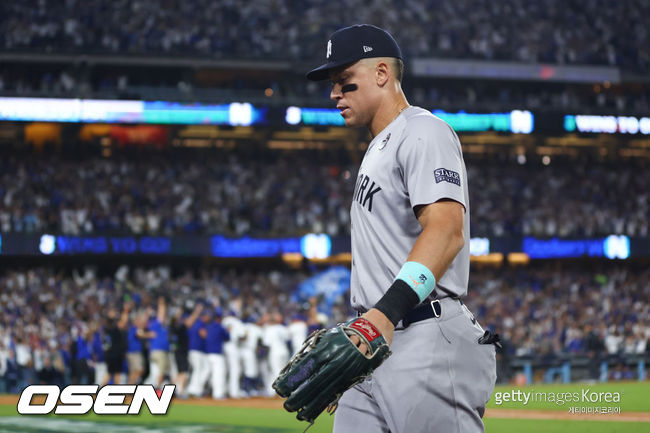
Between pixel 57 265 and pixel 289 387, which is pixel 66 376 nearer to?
pixel 57 265

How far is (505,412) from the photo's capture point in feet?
41.4

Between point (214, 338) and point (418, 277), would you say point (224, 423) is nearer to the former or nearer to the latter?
point (214, 338)

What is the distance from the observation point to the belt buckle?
8.78 feet

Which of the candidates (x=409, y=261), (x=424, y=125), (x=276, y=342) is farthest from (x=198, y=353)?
(x=409, y=261)

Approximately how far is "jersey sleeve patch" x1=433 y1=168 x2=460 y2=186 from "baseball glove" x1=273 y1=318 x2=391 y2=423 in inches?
19.7

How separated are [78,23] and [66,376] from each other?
17648 millimetres

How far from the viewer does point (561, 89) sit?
34.6 metres

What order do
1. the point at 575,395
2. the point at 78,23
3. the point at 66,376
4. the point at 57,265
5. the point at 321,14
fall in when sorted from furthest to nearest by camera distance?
the point at 321,14 < the point at 78,23 < the point at 57,265 < the point at 66,376 < the point at 575,395

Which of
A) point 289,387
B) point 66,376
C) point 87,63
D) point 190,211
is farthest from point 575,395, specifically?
point 87,63

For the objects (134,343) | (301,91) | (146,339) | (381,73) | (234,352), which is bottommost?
(234,352)

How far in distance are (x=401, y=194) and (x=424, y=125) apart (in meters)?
0.23

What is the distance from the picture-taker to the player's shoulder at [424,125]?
106 inches

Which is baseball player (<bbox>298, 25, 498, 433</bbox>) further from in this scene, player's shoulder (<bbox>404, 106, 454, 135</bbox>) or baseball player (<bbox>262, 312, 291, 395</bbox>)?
baseball player (<bbox>262, 312, 291, 395</bbox>)

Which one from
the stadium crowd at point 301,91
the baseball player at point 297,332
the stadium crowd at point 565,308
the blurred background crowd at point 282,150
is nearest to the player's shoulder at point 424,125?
the baseball player at point 297,332
